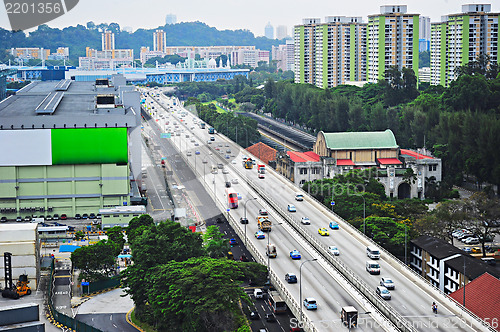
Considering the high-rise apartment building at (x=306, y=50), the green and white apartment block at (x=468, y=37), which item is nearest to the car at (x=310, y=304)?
the green and white apartment block at (x=468, y=37)

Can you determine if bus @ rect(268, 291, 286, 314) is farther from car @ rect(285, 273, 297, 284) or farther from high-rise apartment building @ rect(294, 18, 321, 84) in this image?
high-rise apartment building @ rect(294, 18, 321, 84)

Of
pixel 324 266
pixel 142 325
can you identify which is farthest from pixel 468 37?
pixel 142 325

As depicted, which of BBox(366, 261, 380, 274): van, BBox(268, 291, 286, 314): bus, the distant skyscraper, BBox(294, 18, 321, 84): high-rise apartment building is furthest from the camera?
the distant skyscraper

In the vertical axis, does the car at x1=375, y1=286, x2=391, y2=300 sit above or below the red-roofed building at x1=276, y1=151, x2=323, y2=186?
below

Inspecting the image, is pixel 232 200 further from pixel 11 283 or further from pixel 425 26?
pixel 425 26

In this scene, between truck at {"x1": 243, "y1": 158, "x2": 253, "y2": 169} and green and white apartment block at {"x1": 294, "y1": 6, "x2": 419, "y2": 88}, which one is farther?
green and white apartment block at {"x1": 294, "y1": 6, "x2": 419, "y2": 88}

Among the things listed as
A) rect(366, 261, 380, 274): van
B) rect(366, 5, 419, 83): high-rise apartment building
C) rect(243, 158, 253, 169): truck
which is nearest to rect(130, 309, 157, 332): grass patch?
rect(366, 261, 380, 274): van
